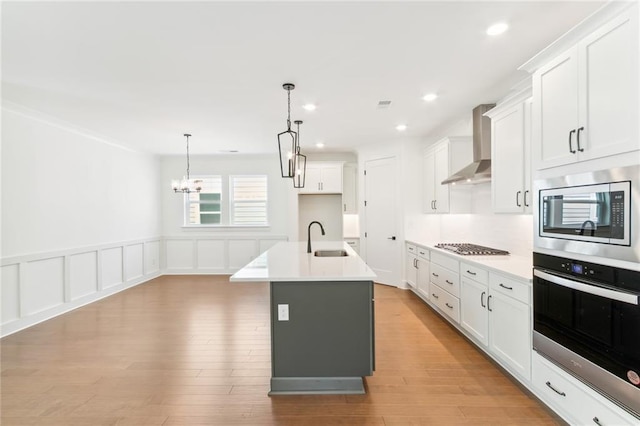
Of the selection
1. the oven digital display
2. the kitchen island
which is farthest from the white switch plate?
the oven digital display

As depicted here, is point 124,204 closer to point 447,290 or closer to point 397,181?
point 397,181

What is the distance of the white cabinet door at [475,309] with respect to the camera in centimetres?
278

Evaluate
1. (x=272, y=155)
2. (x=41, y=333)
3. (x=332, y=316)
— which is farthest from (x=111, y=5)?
(x=272, y=155)

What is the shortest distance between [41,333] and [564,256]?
5.21 metres

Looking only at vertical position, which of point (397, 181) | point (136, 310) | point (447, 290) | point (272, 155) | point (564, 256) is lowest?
point (136, 310)

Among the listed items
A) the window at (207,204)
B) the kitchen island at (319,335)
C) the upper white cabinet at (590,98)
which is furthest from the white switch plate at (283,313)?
the window at (207,204)

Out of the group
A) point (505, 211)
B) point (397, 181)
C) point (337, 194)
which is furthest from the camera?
point (337, 194)

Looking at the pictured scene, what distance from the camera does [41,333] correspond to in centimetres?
357

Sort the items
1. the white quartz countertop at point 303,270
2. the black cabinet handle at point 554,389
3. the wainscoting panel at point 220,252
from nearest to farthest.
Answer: the black cabinet handle at point 554,389 → the white quartz countertop at point 303,270 → the wainscoting panel at point 220,252

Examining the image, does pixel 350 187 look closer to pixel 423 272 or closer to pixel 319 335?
pixel 423 272

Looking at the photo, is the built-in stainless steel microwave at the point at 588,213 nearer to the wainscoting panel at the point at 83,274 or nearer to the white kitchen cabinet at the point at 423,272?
the white kitchen cabinet at the point at 423,272

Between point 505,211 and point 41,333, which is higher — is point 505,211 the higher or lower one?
the higher one

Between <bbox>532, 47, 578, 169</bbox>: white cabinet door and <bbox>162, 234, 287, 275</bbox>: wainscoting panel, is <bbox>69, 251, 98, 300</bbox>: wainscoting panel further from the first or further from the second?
<bbox>532, 47, 578, 169</bbox>: white cabinet door

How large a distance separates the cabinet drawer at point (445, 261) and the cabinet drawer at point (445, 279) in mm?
50
